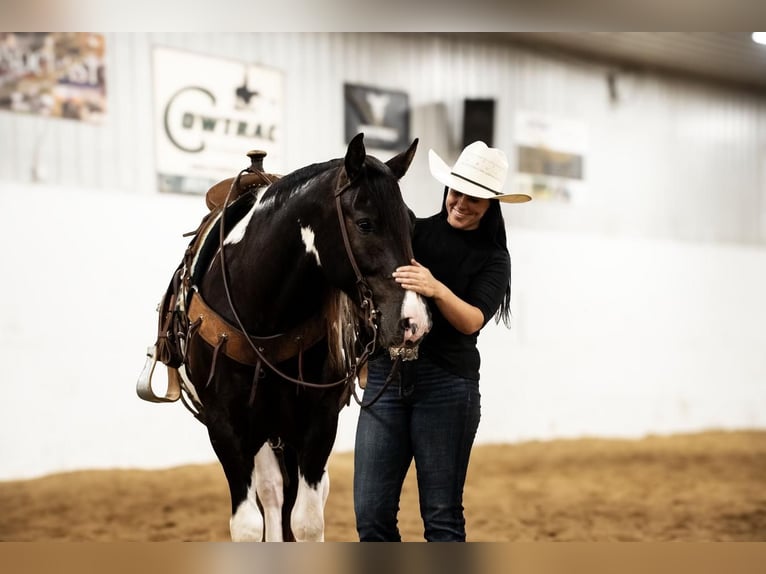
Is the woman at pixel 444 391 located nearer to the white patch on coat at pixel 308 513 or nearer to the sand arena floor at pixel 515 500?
the white patch on coat at pixel 308 513

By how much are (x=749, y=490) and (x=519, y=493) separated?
146 cm

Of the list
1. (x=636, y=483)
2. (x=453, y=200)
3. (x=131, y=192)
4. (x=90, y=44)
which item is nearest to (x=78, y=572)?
(x=453, y=200)

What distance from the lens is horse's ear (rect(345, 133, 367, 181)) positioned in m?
1.69

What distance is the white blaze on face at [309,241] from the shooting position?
1.83m

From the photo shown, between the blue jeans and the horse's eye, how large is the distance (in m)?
0.34

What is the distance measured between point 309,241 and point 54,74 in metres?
2.71

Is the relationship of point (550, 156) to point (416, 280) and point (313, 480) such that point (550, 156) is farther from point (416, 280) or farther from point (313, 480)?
point (416, 280)

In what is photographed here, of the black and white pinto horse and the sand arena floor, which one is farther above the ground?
the black and white pinto horse

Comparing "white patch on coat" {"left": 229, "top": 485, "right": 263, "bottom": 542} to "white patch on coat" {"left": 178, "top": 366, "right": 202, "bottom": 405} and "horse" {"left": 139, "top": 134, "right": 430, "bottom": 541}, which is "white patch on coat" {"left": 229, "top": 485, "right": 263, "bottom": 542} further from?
"white patch on coat" {"left": 178, "top": 366, "right": 202, "bottom": 405}

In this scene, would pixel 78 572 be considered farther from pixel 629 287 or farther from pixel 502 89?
pixel 629 287

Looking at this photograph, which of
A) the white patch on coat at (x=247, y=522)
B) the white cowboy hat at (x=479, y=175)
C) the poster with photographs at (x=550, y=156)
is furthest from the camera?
the poster with photographs at (x=550, y=156)

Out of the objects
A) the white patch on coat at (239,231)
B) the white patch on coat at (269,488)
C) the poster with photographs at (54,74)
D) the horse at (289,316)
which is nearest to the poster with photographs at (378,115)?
the poster with photographs at (54,74)

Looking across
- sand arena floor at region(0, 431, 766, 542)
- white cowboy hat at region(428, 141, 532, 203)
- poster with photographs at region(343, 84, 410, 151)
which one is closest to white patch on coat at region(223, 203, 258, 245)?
white cowboy hat at region(428, 141, 532, 203)

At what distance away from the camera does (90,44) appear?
4004 millimetres
